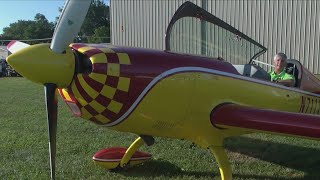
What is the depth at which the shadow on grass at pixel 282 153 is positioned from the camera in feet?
18.0

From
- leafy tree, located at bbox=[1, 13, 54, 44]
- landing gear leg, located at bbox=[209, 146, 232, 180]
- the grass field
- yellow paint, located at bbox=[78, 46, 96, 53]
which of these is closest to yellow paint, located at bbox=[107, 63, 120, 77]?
yellow paint, located at bbox=[78, 46, 96, 53]

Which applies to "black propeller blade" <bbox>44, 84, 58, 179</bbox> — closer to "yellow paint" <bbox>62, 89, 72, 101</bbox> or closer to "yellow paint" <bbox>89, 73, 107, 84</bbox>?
"yellow paint" <bbox>62, 89, 72, 101</bbox>

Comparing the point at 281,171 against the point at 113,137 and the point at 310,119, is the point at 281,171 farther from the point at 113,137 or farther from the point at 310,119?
the point at 113,137

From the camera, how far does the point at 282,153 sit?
6137mm

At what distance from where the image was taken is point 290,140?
688cm

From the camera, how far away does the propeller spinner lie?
127 inches

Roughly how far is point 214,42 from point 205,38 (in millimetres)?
127

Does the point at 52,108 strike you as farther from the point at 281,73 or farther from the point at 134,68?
the point at 281,73

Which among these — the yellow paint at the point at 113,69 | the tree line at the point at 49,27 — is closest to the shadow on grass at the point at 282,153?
the yellow paint at the point at 113,69

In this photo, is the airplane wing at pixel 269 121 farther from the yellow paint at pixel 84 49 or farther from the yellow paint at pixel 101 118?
the yellow paint at pixel 84 49

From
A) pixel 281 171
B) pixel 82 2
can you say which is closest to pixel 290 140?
pixel 281 171

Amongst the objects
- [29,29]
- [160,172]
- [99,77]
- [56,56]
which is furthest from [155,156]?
[29,29]

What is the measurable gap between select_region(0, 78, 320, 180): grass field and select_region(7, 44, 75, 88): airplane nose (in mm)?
2010

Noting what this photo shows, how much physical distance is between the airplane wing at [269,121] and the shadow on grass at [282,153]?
5.15 feet
